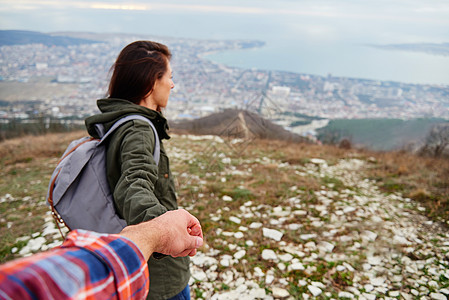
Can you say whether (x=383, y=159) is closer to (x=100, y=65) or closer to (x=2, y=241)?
(x=2, y=241)

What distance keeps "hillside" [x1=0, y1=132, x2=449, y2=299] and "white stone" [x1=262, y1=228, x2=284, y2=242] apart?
0.06 feet

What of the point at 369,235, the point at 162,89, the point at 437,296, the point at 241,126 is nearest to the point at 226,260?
the point at 369,235

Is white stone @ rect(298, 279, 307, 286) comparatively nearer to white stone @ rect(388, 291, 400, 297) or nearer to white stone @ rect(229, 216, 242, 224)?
white stone @ rect(388, 291, 400, 297)

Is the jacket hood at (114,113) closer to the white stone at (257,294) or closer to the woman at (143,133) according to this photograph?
the woman at (143,133)

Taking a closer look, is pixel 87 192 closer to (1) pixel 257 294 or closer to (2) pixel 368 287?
(1) pixel 257 294

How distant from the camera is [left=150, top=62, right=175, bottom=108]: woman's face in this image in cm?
208

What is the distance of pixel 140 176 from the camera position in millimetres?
1413

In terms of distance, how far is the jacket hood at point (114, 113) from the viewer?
177cm

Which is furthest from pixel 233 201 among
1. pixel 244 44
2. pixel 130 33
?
pixel 130 33

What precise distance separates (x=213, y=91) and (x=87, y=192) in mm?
30830

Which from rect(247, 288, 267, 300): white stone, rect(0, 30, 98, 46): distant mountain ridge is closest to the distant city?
rect(0, 30, 98, 46): distant mountain ridge

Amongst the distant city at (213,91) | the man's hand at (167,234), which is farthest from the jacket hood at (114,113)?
the distant city at (213,91)

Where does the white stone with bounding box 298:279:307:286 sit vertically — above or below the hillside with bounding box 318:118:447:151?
above

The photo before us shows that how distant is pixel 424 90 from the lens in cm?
3134
